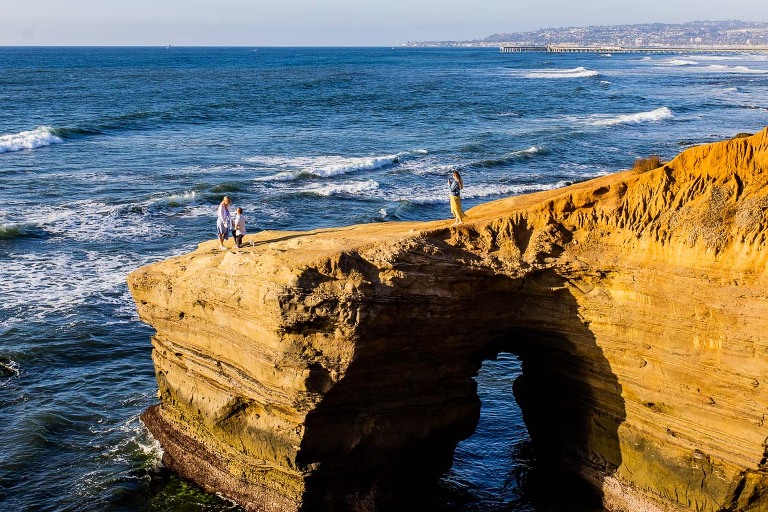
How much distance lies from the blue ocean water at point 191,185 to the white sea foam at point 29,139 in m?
0.15

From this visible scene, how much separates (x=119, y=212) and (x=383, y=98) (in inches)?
2082

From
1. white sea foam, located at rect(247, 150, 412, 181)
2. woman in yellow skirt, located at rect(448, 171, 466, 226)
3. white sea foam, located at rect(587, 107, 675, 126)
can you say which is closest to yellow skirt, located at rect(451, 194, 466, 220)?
woman in yellow skirt, located at rect(448, 171, 466, 226)

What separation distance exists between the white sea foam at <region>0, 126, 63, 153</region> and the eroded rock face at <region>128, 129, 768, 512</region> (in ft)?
139

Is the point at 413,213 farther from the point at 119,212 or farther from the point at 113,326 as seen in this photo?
the point at 113,326

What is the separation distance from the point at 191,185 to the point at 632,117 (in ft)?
128

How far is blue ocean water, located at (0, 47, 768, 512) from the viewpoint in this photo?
17.2m

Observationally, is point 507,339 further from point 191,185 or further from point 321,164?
point 321,164

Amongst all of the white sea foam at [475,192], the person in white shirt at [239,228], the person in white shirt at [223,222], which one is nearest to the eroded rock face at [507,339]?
the person in white shirt at [239,228]

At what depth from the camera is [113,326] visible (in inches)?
952

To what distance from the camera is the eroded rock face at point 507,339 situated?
12.6m

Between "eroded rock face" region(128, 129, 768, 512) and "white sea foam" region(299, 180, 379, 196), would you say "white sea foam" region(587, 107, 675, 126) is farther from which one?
"eroded rock face" region(128, 129, 768, 512)

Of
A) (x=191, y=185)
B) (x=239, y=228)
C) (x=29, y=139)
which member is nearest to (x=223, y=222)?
(x=239, y=228)

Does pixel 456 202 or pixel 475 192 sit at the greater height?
pixel 456 202

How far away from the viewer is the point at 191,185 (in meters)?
41.6
